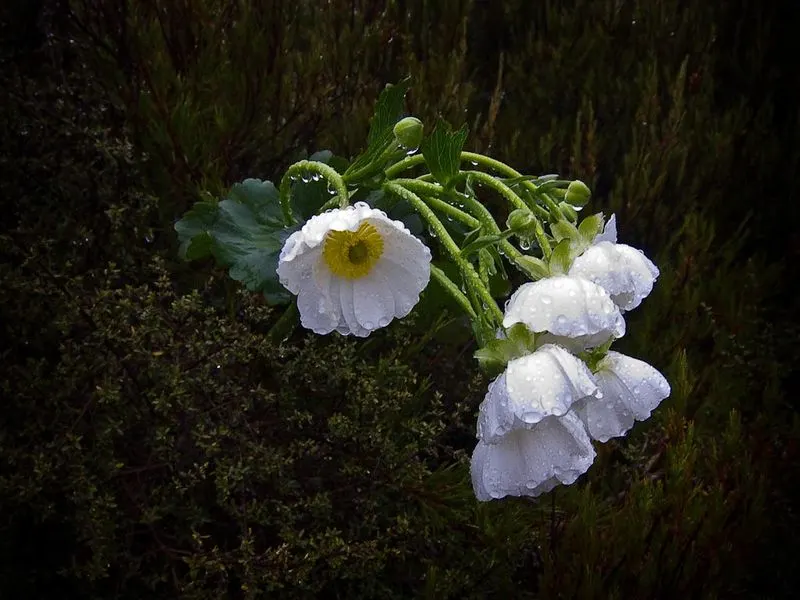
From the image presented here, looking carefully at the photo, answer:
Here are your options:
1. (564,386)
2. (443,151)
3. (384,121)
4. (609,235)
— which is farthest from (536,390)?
(384,121)

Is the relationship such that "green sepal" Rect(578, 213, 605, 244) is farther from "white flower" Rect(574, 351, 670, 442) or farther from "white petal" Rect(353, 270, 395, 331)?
"white petal" Rect(353, 270, 395, 331)

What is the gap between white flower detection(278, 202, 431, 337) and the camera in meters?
0.97

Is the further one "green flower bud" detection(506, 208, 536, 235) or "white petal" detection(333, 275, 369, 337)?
"white petal" detection(333, 275, 369, 337)


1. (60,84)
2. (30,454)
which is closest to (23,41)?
(60,84)

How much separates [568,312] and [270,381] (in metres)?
0.82

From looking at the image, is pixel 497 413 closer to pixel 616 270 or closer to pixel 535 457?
pixel 535 457

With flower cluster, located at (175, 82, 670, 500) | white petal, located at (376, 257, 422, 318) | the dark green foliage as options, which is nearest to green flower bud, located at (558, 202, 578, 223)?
flower cluster, located at (175, 82, 670, 500)

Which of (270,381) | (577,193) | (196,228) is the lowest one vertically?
(270,381)

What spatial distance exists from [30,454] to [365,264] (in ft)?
2.49

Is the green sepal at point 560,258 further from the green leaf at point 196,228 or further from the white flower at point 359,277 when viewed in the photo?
the green leaf at point 196,228

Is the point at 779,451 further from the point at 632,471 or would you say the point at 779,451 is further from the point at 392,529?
the point at 392,529

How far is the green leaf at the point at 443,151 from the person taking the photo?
40.0 inches

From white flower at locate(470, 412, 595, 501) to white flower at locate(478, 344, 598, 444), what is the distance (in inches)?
0.8

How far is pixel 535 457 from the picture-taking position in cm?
85
